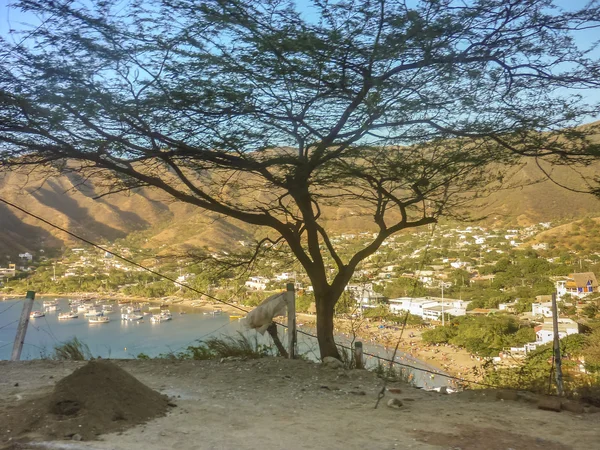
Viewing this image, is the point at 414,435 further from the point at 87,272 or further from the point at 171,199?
the point at 87,272

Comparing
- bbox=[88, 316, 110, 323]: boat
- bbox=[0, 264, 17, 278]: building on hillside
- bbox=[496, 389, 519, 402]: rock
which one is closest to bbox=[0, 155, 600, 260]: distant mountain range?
bbox=[0, 264, 17, 278]: building on hillside

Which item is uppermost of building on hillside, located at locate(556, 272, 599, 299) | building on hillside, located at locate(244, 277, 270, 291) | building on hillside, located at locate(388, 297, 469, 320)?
building on hillside, located at locate(556, 272, 599, 299)

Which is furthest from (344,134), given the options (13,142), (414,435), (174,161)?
(13,142)

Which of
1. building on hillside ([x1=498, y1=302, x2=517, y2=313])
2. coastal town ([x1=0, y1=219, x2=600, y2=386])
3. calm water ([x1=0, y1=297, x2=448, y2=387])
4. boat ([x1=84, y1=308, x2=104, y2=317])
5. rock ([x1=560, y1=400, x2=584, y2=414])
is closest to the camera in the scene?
rock ([x1=560, y1=400, x2=584, y2=414])

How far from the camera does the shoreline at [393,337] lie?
12.4 meters

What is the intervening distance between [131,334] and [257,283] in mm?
3405

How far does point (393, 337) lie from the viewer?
47.8ft

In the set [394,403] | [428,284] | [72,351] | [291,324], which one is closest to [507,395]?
[394,403]

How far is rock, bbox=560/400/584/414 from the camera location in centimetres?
532

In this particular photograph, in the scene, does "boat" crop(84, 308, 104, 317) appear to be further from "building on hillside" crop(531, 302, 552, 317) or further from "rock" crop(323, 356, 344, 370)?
"building on hillside" crop(531, 302, 552, 317)

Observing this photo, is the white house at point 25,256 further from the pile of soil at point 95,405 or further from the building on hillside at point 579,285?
the building on hillside at point 579,285

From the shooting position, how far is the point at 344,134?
6477 mm

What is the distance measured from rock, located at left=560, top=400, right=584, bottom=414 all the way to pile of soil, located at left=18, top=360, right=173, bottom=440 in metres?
4.07

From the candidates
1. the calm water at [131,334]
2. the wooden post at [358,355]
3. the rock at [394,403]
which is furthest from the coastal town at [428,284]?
the rock at [394,403]
